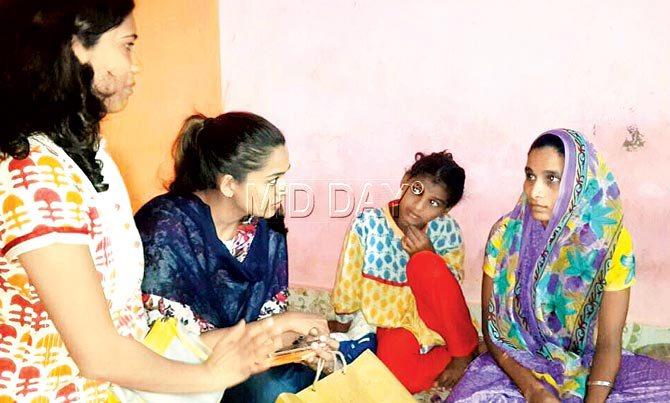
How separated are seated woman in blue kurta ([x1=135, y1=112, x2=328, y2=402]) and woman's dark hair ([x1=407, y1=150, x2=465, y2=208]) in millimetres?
526

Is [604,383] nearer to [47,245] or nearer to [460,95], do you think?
[460,95]

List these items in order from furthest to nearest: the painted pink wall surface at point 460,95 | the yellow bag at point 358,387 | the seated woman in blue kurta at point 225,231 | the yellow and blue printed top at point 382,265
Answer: the yellow and blue printed top at point 382,265, the painted pink wall surface at point 460,95, the seated woman in blue kurta at point 225,231, the yellow bag at point 358,387

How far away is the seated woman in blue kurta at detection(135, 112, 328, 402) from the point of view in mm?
1589

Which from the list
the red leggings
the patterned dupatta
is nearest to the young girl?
the red leggings

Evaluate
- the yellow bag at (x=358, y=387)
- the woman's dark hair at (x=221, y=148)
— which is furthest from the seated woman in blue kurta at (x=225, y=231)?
the yellow bag at (x=358, y=387)

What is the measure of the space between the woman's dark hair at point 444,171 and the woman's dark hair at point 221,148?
54cm

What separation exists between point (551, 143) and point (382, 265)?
704 millimetres

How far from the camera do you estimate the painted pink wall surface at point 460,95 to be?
1.83m

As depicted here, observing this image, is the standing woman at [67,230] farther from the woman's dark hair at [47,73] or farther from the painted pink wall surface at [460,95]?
the painted pink wall surface at [460,95]

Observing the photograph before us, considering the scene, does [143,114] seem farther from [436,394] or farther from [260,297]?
[436,394]

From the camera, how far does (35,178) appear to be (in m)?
0.89

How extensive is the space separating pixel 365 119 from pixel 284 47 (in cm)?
37

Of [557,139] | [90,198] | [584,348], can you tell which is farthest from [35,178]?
[584,348]

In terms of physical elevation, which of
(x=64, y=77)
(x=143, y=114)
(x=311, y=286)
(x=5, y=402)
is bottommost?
(x=311, y=286)
